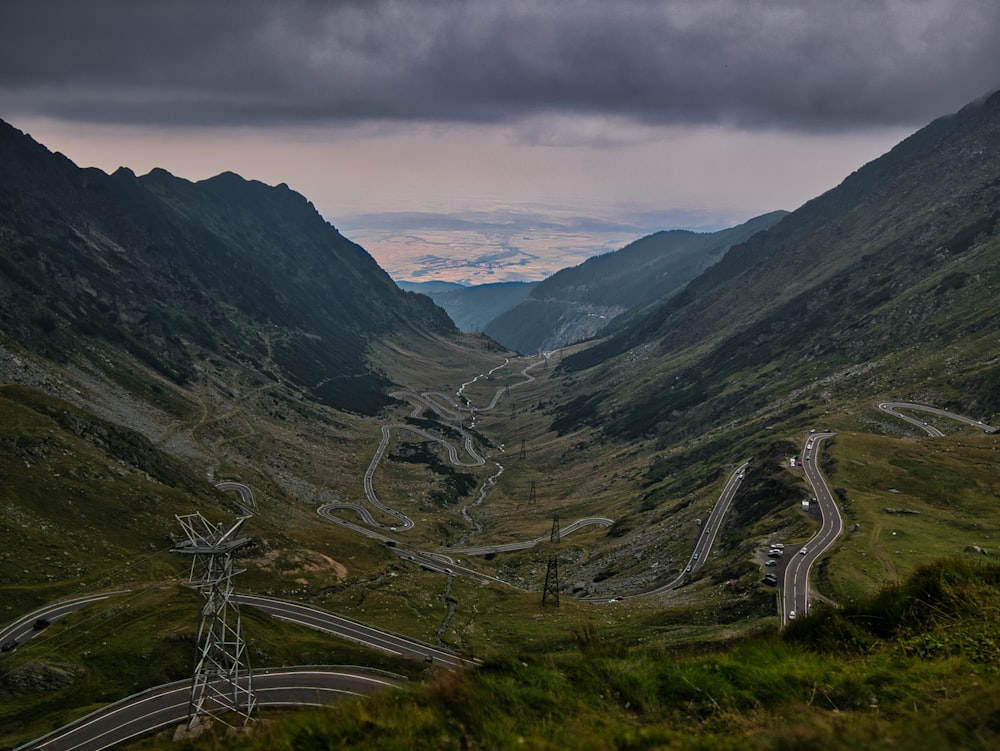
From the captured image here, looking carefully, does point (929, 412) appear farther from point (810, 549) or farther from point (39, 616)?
point (39, 616)

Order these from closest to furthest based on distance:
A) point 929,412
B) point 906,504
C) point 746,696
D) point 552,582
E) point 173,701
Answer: point 746,696 < point 173,701 < point 906,504 < point 552,582 < point 929,412

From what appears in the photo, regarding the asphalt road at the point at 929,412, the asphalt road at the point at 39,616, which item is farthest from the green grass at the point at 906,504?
the asphalt road at the point at 39,616

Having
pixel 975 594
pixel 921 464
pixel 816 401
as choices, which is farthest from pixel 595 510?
pixel 975 594

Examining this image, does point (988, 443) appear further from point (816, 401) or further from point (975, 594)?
point (975, 594)

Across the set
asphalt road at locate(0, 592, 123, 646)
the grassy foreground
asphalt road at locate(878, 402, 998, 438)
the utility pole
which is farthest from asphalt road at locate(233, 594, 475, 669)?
asphalt road at locate(878, 402, 998, 438)

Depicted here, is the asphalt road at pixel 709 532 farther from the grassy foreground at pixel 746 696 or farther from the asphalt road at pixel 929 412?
the grassy foreground at pixel 746 696

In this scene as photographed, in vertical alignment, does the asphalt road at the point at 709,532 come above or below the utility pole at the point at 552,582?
above

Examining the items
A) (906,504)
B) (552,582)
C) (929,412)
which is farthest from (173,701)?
(929,412)
